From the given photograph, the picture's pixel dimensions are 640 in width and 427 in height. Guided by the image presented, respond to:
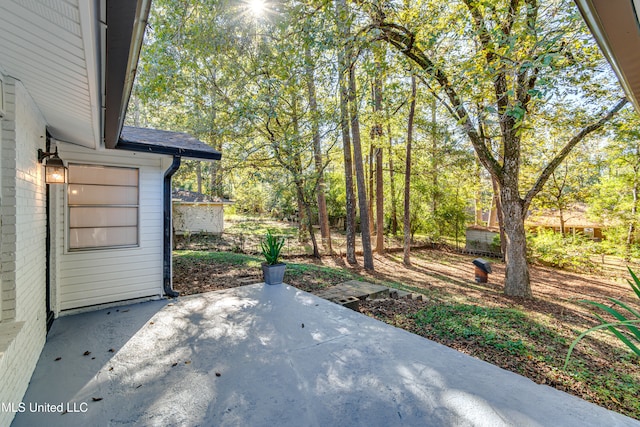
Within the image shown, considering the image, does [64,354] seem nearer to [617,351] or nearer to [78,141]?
[78,141]

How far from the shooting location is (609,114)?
5547mm

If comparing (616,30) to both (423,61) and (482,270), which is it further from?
(482,270)

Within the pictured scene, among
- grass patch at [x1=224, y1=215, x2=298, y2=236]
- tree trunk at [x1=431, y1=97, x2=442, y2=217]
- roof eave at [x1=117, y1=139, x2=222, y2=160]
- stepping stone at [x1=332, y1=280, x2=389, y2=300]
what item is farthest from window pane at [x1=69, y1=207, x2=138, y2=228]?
grass patch at [x1=224, y1=215, x2=298, y2=236]

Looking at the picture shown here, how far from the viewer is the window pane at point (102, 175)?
14.4 feet

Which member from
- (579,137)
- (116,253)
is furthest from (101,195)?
(579,137)

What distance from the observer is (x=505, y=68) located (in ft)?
13.7

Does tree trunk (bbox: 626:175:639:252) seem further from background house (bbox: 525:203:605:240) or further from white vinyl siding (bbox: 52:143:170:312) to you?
white vinyl siding (bbox: 52:143:170:312)

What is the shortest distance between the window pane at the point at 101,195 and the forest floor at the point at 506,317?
6.65 feet

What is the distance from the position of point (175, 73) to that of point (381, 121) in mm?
5313

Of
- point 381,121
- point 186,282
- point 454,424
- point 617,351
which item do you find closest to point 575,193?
point 381,121

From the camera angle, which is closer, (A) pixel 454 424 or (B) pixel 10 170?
(A) pixel 454 424

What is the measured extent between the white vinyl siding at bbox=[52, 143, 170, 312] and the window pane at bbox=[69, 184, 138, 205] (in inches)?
3.7

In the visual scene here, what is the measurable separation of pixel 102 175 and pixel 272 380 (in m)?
4.08

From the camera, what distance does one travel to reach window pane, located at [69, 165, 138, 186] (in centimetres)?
440
